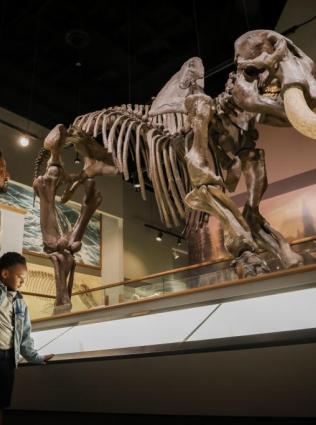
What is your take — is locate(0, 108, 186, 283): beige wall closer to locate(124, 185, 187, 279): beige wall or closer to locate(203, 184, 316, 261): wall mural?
locate(124, 185, 187, 279): beige wall

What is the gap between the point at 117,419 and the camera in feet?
8.22

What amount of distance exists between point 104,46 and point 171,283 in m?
5.03

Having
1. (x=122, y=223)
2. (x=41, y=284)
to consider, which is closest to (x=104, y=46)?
(x=122, y=223)

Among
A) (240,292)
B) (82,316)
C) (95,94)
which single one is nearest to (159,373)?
(240,292)

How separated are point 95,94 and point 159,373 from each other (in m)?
7.19

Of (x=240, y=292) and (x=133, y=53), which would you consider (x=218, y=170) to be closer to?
(x=240, y=292)

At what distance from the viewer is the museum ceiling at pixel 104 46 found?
692 centimetres

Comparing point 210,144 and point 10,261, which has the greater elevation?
point 210,144

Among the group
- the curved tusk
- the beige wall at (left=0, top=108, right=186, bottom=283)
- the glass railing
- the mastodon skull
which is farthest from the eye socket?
the beige wall at (left=0, top=108, right=186, bottom=283)

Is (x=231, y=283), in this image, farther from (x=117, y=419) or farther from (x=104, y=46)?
(x=104, y=46)

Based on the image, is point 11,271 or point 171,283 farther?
point 171,283

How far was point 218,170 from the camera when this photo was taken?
13.9 ft

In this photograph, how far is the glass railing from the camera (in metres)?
3.49

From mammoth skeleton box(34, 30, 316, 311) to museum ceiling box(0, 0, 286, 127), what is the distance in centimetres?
261
